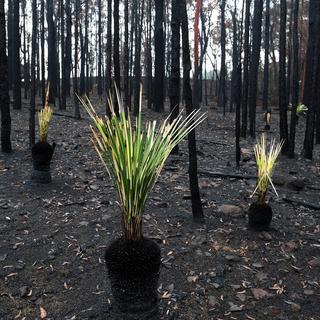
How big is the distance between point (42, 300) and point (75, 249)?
3.05ft

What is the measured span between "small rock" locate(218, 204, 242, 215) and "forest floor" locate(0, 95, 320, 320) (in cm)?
2

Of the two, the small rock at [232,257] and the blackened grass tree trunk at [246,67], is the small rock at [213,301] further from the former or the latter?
the blackened grass tree trunk at [246,67]

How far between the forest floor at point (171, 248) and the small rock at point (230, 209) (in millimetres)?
17

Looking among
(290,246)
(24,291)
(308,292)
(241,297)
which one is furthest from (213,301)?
(24,291)

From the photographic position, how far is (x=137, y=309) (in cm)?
280

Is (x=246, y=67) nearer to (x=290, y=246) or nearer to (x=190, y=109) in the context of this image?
(x=190, y=109)

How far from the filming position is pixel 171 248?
4367 mm

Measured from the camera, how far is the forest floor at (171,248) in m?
3.42

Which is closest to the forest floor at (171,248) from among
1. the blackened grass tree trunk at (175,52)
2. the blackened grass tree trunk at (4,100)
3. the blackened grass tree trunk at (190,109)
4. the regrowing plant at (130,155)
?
the blackened grass tree trunk at (190,109)

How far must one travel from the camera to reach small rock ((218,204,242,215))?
5.54 meters

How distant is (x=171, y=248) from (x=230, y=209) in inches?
62.0

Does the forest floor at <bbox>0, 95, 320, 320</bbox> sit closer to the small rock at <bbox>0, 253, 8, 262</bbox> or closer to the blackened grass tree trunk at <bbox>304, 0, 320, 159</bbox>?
the small rock at <bbox>0, 253, 8, 262</bbox>

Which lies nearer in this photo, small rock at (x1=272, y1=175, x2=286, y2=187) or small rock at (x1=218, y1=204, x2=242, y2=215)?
small rock at (x1=218, y1=204, x2=242, y2=215)

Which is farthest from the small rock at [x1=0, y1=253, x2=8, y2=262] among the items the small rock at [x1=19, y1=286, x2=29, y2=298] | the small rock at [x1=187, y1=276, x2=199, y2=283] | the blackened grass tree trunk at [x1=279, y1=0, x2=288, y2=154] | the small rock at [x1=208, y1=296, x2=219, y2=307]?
the blackened grass tree trunk at [x1=279, y1=0, x2=288, y2=154]
